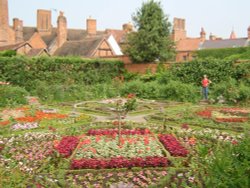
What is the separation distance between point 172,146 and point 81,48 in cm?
3368

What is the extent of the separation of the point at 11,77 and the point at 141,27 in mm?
12767

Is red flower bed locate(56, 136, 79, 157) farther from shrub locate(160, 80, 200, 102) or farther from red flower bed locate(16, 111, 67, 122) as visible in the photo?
shrub locate(160, 80, 200, 102)

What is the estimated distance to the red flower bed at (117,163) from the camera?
21.1 feet

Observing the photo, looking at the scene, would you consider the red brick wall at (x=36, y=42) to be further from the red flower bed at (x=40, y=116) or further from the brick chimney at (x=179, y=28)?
the red flower bed at (x=40, y=116)

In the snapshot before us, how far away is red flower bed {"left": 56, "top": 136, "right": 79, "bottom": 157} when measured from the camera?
7.15m

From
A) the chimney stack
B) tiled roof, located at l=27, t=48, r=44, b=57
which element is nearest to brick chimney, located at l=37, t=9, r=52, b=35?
the chimney stack

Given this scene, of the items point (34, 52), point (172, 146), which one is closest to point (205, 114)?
point (172, 146)

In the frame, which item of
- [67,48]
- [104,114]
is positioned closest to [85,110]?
[104,114]

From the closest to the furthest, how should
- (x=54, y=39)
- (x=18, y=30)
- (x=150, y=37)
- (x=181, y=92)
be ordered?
(x=181, y=92) → (x=150, y=37) → (x=54, y=39) → (x=18, y=30)

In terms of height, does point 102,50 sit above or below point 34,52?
above

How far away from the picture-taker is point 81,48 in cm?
3975

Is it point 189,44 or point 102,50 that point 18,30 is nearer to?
point 102,50

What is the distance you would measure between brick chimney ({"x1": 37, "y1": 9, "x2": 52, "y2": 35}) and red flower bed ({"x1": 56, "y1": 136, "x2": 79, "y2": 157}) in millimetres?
51569

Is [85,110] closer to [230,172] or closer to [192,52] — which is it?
[230,172]
